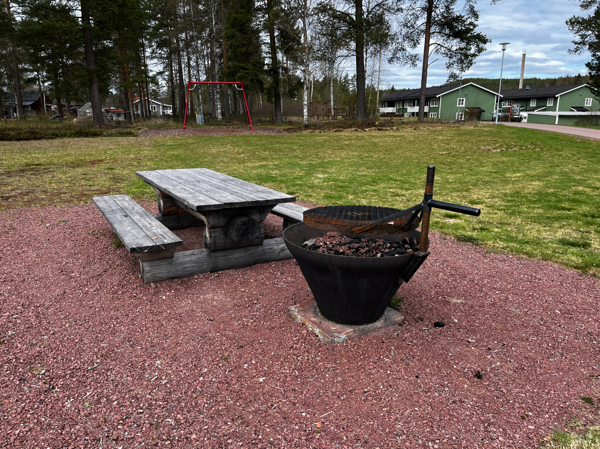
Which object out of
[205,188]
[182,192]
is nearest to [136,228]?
[182,192]

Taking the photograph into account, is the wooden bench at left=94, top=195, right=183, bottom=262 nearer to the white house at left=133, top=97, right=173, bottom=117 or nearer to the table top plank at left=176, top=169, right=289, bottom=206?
the table top plank at left=176, top=169, right=289, bottom=206

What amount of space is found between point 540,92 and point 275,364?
6331 cm

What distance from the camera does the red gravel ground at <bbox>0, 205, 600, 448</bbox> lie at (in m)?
1.95

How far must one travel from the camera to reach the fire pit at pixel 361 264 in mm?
2346

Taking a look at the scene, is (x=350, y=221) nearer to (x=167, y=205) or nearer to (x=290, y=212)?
(x=290, y=212)

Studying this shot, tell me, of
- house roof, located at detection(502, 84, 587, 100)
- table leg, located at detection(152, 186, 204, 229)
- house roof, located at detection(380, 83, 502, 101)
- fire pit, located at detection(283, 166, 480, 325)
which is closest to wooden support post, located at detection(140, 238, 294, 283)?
fire pit, located at detection(283, 166, 480, 325)


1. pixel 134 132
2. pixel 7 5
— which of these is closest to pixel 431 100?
pixel 134 132

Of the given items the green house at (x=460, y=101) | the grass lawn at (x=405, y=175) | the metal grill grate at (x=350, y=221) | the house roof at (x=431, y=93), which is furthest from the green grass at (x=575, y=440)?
the house roof at (x=431, y=93)

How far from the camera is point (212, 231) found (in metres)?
3.86

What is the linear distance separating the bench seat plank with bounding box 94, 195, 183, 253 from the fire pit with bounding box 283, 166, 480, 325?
4.19ft

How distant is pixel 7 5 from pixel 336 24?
23.0m

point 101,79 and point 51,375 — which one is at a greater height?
point 101,79

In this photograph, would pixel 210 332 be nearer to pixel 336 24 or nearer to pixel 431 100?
pixel 336 24

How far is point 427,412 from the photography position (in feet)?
6.72
